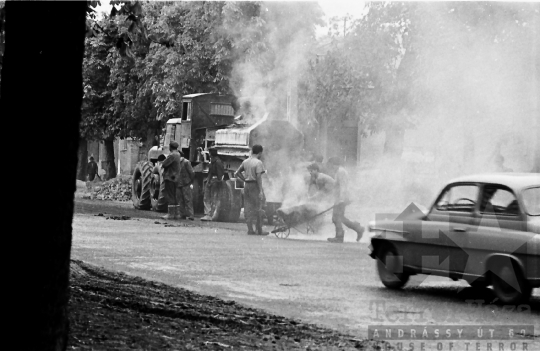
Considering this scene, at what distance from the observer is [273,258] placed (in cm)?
1555

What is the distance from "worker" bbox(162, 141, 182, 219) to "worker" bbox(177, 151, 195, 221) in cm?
10

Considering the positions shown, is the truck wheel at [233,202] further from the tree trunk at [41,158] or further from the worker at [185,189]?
the tree trunk at [41,158]

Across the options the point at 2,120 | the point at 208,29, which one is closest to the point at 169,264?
the point at 2,120

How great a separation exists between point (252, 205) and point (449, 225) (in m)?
9.63

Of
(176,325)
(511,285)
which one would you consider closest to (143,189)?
(511,285)

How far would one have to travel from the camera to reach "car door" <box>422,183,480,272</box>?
36.6 ft

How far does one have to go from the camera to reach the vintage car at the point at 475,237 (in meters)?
10.5

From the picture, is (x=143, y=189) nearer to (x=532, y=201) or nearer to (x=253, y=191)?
(x=253, y=191)

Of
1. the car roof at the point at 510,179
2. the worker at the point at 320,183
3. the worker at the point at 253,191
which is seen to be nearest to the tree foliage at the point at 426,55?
the worker at the point at 320,183

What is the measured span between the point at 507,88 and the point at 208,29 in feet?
38.8

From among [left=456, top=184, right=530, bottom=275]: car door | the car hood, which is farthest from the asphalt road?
the car hood

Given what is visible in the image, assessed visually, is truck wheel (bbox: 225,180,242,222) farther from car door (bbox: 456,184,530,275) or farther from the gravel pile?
car door (bbox: 456,184,530,275)

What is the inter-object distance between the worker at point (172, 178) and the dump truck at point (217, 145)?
653 mm

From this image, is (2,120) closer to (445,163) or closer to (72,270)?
(72,270)
